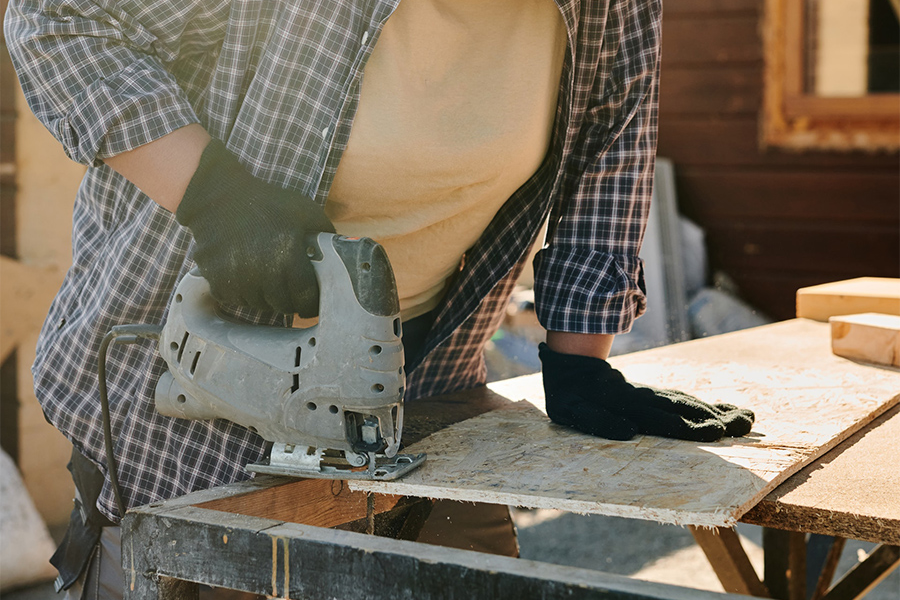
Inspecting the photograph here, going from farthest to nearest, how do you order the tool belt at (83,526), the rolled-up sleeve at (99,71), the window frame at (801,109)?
1. the window frame at (801,109)
2. the tool belt at (83,526)
3. the rolled-up sleeve at (99,71)

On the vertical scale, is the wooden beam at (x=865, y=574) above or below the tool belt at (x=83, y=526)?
below

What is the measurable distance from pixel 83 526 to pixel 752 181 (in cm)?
389

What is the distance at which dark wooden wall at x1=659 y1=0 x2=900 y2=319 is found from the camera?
418 cm

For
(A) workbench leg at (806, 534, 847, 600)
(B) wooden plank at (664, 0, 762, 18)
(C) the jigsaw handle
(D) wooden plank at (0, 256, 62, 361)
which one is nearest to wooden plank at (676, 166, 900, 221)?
(B) wooden plank at (664, 0, 762, 18)

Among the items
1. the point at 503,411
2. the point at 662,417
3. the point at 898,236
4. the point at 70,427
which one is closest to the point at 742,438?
the point at 662,417

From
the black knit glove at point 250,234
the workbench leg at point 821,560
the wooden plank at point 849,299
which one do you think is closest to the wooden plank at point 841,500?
the black knit glove at point 250,234

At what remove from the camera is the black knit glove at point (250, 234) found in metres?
0.98

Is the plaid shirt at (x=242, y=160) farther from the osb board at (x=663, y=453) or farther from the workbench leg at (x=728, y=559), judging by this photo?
the workbench leg at (x=728, y=559)

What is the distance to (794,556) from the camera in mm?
2025

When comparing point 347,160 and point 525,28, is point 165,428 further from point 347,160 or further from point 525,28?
point 525,28

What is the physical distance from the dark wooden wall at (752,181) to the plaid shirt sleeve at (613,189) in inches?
125

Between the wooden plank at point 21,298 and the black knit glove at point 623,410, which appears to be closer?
the black knit glove at point 623,410

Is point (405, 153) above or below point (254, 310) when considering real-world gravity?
above

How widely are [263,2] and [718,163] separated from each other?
3.81 metres
